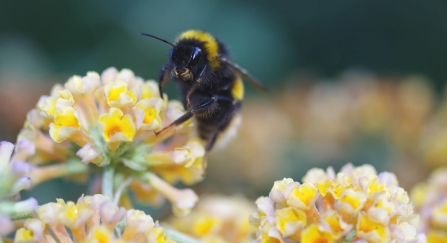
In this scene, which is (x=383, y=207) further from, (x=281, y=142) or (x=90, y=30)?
(x=90, y=30)

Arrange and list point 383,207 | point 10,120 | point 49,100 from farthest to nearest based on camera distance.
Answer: point 10,120 → point 49,100 → point 383,207

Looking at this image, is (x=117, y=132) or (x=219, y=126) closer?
(x=117, y=132)

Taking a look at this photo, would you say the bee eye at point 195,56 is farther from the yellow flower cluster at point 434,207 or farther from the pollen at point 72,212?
the yellow flower cluster at point 434,207

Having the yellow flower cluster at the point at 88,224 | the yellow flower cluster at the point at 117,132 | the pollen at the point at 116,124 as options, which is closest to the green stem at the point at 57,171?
the yellow flower cluster at the point at 117,132

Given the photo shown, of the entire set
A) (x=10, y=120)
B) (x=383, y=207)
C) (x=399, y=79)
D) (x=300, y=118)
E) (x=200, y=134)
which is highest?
(x=399, y=79)

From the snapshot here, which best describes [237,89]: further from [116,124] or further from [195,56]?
[116,124]

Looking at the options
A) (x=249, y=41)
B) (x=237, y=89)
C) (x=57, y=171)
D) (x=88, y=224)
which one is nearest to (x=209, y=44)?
(x=237, y=89)

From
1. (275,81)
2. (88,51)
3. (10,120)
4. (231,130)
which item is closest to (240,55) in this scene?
(275,81)
